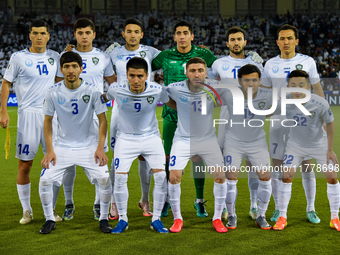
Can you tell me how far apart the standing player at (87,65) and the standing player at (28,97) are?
294 millimetres

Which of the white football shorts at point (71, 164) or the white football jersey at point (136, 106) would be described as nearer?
the white football shorts at point (71, 164)

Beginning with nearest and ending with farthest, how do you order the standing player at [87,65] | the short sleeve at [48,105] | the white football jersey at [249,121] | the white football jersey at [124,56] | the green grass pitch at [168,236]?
the green grass pitch at [168,236]
the short sleeve at [48,105]
the white football jersey at [249,121]
the standing player at [87,65]
the white football jersey at [124,56]

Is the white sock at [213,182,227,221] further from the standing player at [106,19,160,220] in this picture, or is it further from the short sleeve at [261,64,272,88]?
the short sleeve at [261,64,272,88]

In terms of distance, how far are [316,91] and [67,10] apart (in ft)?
89.0

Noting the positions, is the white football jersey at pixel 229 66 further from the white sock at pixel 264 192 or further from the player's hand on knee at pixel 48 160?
the player's hand on knee at pixel 48 160

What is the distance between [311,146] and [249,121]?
2.41 feet

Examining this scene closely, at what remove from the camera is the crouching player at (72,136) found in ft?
13.8

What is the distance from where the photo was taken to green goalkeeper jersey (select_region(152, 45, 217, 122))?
4.92 metres

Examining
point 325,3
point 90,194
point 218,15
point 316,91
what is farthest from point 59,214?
point 325,3

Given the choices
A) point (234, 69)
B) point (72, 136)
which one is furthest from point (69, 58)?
point (234, 69)

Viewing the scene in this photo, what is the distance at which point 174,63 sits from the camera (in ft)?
16.2

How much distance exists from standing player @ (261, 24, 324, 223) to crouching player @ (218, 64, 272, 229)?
1.24 ft

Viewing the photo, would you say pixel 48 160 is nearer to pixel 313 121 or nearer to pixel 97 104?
pixel 97 104

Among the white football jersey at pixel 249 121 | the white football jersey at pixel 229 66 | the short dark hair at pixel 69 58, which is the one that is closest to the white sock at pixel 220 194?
the white football jersey at pixel 249 121
